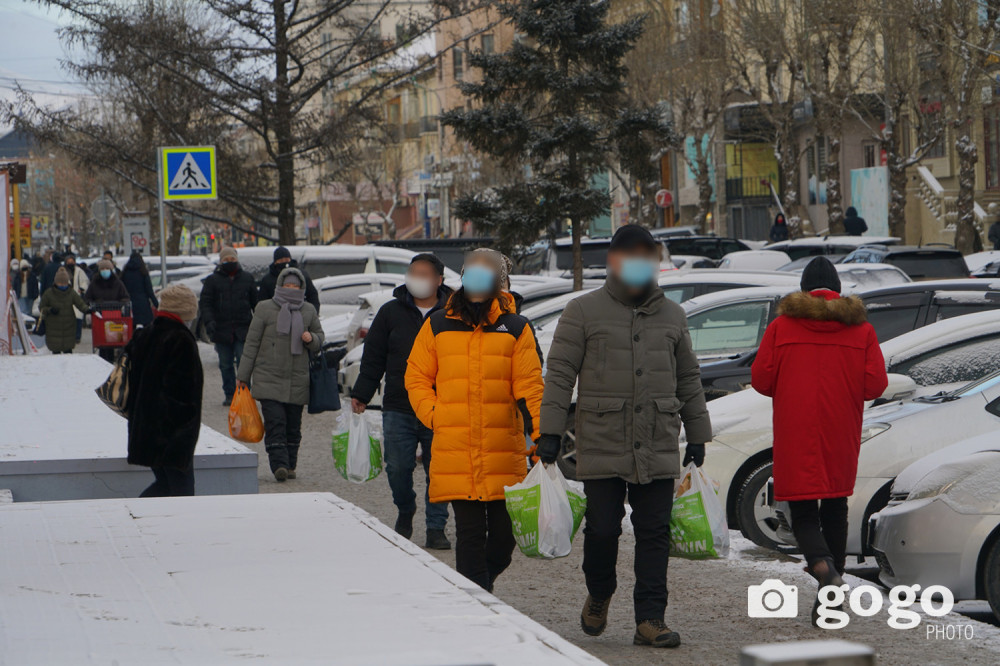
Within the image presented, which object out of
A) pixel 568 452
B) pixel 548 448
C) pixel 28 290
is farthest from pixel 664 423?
pixel 28 290

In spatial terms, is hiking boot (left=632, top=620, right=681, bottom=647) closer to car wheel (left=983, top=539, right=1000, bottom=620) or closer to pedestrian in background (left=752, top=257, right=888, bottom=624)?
pedestrian in background (left=752, top=257, right=888, bottom=624)

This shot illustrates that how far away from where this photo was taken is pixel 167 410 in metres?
7.55

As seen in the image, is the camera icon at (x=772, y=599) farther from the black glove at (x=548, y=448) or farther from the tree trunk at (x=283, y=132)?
the tree trunk at (x=283, y=132)

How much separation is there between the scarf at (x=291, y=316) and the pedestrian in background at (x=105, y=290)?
37.4ft

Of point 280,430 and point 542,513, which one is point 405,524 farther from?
point 542,513

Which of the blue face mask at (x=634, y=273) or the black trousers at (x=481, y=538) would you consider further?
the black trousers at (x=481, y=538)

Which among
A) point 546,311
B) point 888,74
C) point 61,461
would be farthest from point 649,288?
point 888,74

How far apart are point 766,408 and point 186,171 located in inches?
412

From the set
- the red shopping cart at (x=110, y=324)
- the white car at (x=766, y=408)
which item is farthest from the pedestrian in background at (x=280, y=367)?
the red shopping cart at (x=110, y=324)

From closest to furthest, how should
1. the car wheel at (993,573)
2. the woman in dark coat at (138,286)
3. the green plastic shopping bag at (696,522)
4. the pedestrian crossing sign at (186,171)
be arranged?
the green plastic shopping bag at (696,522)
the car wheel at (993,573)
the pedestrian crossing sign at (186,171)
the woman in dark coat at (138,286)

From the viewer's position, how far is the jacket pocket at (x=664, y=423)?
6.01 m

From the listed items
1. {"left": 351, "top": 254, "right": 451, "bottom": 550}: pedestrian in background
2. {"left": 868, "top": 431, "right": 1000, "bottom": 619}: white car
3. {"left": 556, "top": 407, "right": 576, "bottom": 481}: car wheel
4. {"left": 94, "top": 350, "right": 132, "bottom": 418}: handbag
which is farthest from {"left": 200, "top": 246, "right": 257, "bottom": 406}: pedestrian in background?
{"left": 868, "top": 431, "right": 1000, "bottom": 619}: white car

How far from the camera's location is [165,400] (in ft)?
24.8

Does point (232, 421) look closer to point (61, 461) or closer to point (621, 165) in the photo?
point (61, 461)
